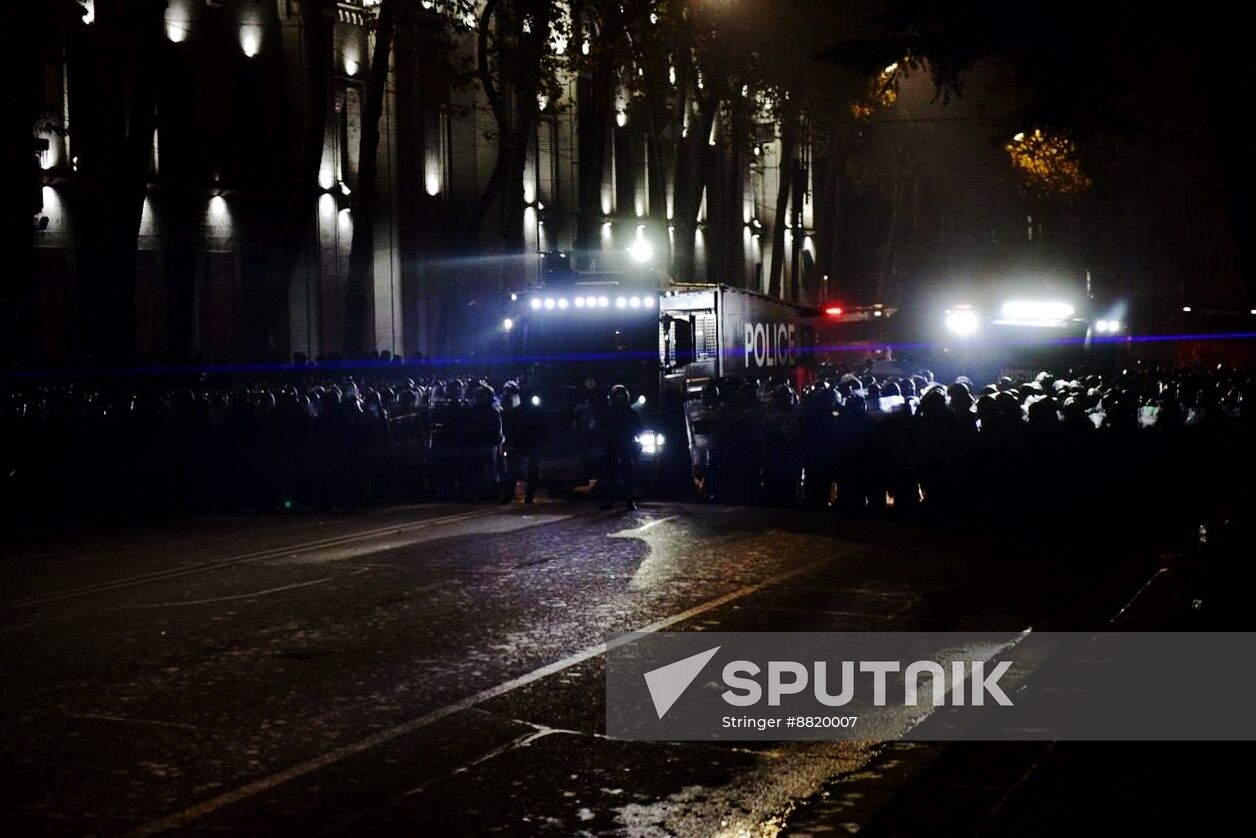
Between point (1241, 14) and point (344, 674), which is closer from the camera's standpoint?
point (344, 674)

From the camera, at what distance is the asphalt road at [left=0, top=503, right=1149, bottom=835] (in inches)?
297

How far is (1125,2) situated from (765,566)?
20.3 feet

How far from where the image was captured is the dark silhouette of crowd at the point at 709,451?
1888cm

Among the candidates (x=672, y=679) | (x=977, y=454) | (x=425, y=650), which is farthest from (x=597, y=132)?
(x=672, y=679)

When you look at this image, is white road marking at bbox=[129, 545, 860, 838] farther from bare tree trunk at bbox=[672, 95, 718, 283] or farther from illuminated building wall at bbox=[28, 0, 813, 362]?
bare tree trunk at bbox=[672, 95, 718, 283]

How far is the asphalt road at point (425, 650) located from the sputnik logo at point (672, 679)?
1.29 feet

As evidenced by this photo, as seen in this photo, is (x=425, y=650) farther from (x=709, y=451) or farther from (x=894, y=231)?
(x=894, y=231)

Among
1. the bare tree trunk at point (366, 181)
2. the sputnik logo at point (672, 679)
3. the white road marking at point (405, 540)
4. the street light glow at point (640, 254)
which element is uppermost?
the bare tree trunk at point (366, 181)

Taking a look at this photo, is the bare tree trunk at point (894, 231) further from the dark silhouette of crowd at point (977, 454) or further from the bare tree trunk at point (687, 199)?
the dark silhouette of crowd at point (977, 454)

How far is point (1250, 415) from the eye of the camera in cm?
1112

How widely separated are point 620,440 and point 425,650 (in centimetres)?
1019

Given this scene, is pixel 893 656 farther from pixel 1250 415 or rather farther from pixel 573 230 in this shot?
pixel 573 230

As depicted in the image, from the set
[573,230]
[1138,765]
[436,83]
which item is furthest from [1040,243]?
[1138,765]

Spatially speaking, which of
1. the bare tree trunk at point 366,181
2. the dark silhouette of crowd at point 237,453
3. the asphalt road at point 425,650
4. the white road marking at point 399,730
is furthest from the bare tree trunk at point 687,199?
the white road marking at point 399,730
